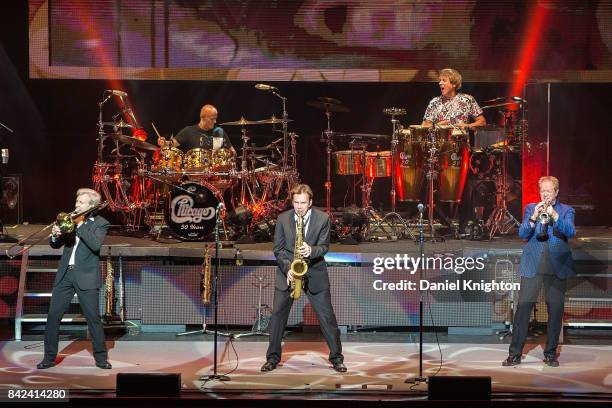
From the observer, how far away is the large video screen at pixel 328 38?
13.4 m

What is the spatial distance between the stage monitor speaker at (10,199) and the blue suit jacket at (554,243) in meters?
8.05

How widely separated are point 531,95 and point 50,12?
6.67m

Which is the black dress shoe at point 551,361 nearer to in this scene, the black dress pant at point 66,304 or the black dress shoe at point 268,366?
the black dress shoe at point 268,366

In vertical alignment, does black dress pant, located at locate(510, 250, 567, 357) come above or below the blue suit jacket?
below

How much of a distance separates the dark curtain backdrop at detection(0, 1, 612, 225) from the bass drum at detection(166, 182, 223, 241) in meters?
2.81

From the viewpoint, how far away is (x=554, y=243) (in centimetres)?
892

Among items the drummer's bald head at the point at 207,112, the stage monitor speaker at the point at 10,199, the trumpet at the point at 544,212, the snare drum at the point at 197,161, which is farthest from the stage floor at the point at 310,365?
the stage monitor speaker at the point at 10,199

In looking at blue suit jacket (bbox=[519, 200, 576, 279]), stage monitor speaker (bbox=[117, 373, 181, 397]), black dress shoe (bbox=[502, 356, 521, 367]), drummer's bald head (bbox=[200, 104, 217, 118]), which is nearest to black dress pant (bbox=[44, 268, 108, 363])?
stage monitor speaker (bbox=[117, 373, 181, 397])

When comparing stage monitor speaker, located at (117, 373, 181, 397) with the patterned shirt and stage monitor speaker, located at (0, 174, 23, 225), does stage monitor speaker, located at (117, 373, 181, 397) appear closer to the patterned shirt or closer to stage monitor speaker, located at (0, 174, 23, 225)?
the patterned shirt

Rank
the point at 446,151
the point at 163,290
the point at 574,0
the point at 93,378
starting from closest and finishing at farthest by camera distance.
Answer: the point at 93,378, the point at 163,290, the point at 446,151, the point at 574,0

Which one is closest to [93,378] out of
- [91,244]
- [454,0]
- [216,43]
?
[91,244]

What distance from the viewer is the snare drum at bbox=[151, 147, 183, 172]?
12383 millimetres

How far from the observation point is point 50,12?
13555 millimetres

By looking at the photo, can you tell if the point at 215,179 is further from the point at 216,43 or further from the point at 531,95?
the point at 531,95
